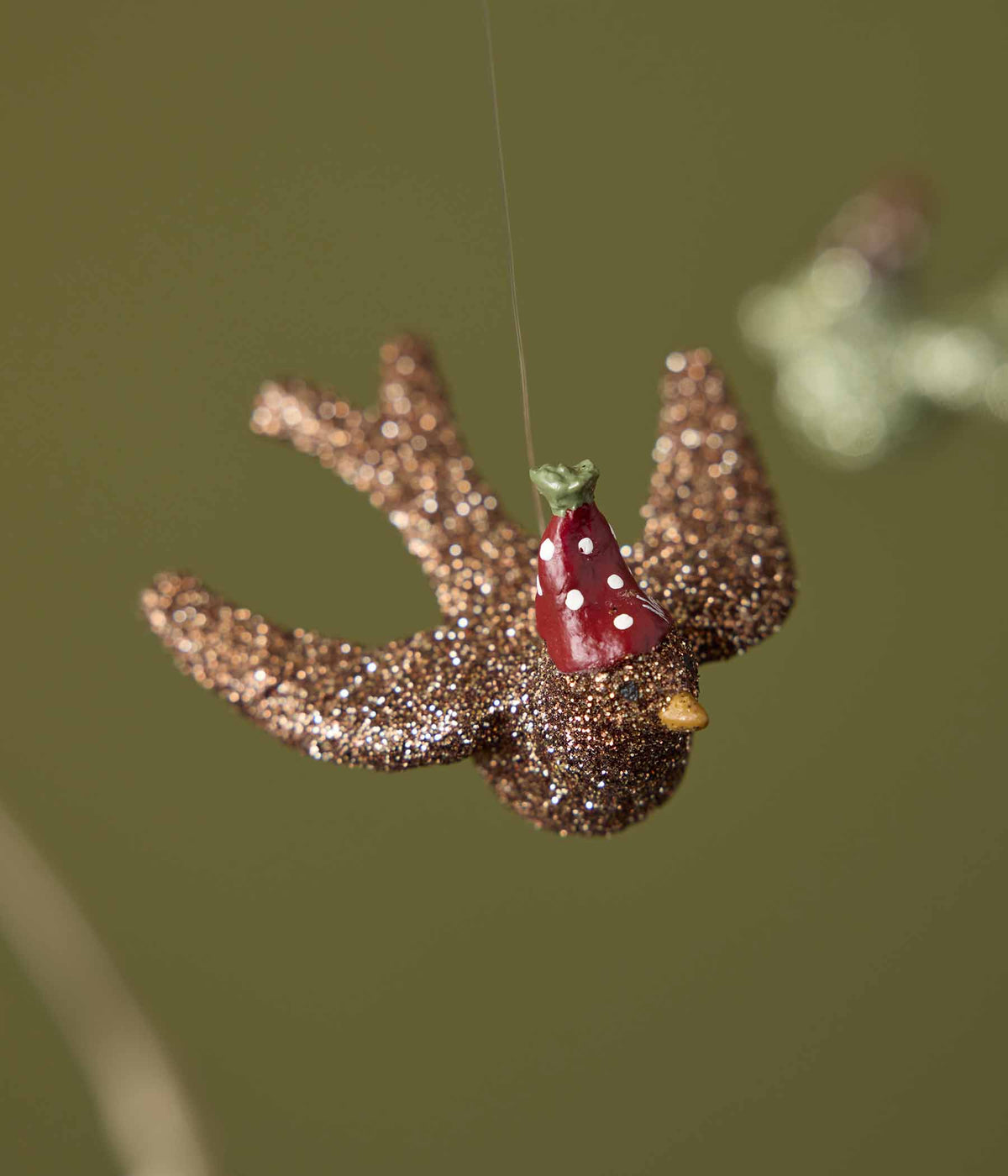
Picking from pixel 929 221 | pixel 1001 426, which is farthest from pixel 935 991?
pixel 929 221

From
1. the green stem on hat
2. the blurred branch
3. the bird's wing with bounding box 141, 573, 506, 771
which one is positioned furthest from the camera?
the blurred branch

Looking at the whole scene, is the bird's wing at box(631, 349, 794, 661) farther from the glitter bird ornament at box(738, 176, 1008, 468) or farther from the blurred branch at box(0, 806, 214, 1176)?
the blurred branch at box(0, 806, 214, 1176)

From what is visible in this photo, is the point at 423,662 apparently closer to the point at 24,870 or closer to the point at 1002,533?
the point at 24,870

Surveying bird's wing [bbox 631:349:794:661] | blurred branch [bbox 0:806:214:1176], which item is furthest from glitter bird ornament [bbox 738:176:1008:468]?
blurred branch [bbox 0:806:214:1176]

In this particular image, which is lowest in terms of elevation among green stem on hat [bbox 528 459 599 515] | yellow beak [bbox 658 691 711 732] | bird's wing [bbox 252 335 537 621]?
yellow beak [bbox 658 691 711 732]

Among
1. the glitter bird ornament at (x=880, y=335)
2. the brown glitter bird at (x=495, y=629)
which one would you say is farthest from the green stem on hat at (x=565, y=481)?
the glitter bird ornament at (x=880, y=335)
